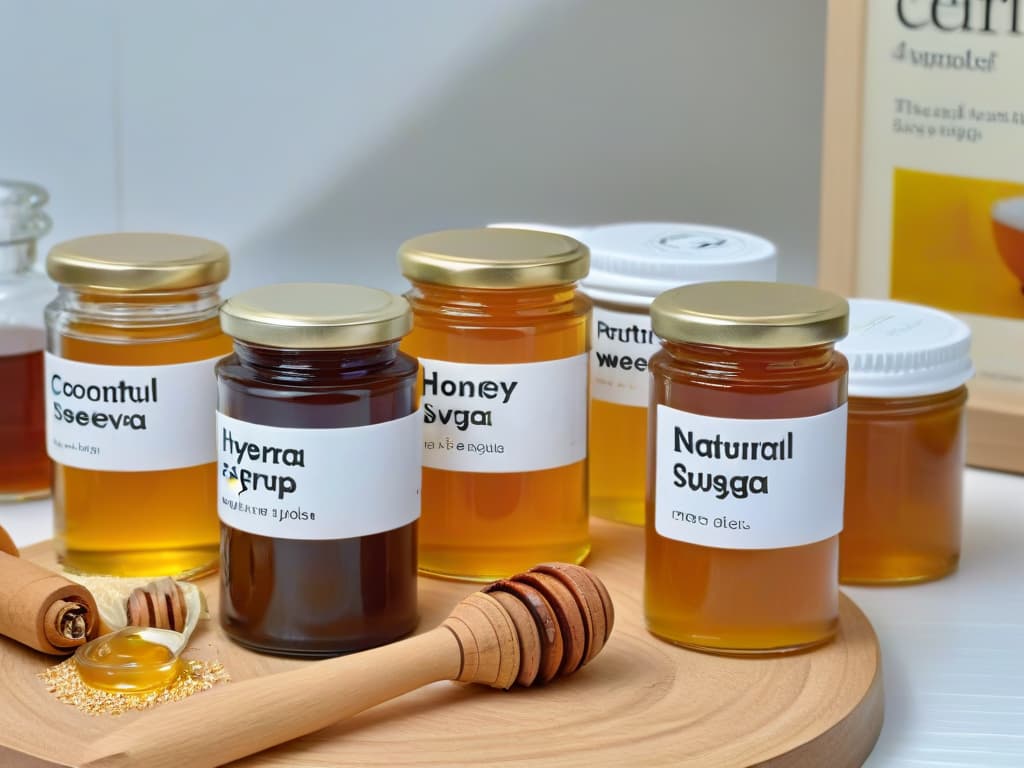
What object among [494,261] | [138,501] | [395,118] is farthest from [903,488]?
[395,118]

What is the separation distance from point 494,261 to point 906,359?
0.83 feet

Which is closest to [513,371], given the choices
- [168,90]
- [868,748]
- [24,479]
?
[868,748]

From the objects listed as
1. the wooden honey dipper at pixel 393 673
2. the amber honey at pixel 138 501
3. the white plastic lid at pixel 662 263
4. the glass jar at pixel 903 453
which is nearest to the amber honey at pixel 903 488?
the glass jar at pixel 903 453

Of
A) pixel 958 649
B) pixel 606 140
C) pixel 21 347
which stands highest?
pixel 606 140

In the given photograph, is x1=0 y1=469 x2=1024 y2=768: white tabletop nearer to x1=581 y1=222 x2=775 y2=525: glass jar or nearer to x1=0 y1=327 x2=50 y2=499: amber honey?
x1=0 y1=327 x2=50 y2=499: amber honey

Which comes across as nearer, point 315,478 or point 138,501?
point 315,478

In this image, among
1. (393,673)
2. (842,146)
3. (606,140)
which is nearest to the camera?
(393,673)

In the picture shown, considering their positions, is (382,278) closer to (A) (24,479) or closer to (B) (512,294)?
(A) (24,479)

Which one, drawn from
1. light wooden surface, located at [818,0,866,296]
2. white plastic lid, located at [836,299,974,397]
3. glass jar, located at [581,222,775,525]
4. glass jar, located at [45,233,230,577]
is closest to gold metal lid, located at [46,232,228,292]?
glass jar, located at [45,233,230,577]

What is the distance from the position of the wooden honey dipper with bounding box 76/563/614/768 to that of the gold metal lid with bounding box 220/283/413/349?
13cm

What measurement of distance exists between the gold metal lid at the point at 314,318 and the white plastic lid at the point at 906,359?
0.94ft

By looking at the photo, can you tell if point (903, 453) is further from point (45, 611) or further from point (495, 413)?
point (45, 611)

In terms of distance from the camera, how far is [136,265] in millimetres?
804

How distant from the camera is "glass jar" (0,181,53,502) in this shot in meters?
1.03
